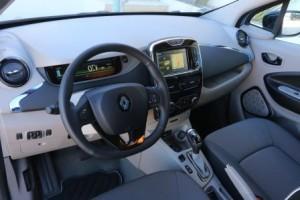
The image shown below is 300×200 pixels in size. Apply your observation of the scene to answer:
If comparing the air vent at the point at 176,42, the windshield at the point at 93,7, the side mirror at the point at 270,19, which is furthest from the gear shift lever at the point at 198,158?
the side mirror at the point at 270,19

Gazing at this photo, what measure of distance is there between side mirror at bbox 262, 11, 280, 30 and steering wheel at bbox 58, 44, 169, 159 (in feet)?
3.51

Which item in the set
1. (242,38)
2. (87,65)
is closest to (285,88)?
(242,38)

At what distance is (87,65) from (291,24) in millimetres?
1190

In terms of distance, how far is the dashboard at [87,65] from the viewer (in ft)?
4.25

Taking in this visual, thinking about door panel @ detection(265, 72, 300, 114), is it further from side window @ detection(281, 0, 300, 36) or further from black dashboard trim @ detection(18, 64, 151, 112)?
black dashboard trim @ detection(18, 64, 151, 112)

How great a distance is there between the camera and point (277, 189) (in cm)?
146

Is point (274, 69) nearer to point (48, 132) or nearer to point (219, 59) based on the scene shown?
point (219, 59)

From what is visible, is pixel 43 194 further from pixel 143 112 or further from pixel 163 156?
pixel 143 112

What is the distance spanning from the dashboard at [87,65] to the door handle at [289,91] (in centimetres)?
28

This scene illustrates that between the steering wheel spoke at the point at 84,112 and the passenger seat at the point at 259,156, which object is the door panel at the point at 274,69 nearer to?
the passenger seat at the point at 259,156

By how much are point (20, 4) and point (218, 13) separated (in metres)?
1.10

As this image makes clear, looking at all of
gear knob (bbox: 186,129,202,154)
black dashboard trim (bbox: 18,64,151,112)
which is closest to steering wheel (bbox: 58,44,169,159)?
black dashboard trim (bbox: 18,64,151,112)

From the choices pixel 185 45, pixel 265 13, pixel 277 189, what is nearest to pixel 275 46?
pixel 265 13

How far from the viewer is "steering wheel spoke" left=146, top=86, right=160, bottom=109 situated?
1.25m
